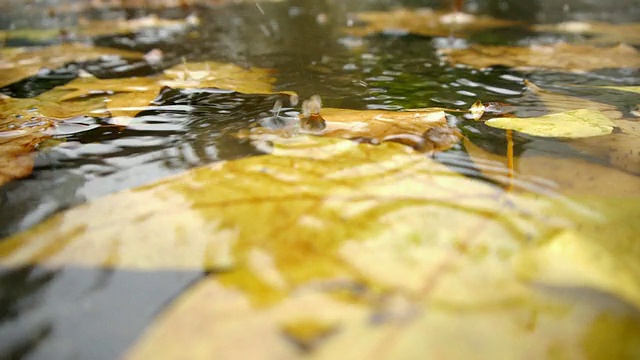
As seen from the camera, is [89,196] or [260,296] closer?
[260,296]

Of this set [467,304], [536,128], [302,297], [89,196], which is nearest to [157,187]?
[89,196]

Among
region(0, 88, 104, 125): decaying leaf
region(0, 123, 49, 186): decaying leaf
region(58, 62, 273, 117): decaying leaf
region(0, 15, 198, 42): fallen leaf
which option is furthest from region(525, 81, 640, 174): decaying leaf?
region(0, 15, 198, 42): fallen leaf

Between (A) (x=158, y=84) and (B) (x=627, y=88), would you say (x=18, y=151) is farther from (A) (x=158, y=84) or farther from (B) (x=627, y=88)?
(B) (x=627, y=88)

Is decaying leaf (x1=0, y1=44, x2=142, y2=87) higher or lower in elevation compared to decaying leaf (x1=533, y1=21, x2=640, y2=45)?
higher

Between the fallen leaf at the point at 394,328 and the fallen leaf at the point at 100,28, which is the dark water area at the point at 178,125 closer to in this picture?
the fallen leaf at the point at 394,328

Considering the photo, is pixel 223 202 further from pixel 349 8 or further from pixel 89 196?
pixel 349 8

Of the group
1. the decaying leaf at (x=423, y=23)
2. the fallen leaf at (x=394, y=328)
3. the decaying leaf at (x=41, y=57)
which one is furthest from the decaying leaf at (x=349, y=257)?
the decaying leaf at (x=423, y=23)

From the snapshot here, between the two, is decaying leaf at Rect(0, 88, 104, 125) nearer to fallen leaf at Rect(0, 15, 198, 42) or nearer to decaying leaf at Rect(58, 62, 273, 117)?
decaying leaf at Rect(58, 62, 273, 117)
